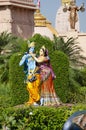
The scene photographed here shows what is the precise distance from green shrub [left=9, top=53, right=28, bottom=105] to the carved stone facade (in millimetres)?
6791

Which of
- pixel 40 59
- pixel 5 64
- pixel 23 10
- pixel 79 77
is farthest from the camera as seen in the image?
pixel 23 10

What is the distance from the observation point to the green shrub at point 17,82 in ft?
58.5

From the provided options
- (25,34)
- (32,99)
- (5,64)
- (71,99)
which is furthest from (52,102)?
(25,34)

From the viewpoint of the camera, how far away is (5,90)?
19.1 meters

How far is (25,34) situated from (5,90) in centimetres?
780

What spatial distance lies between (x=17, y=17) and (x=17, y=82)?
27.4ft

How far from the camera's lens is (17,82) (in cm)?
1797

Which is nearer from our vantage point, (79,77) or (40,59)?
(40,59)

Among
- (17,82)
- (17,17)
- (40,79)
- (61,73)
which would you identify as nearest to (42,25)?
(17,17)

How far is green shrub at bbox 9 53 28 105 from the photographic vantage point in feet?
58.5

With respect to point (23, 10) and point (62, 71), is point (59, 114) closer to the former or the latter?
point (62, 71)

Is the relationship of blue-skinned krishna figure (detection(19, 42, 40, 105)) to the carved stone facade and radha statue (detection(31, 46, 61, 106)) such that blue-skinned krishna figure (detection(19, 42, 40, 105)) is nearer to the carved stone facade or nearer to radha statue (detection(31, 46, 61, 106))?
radha statue (detection(31, 46, 61, 106))

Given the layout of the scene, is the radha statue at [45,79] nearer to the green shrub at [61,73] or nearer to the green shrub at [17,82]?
the green shrub at [17,82]

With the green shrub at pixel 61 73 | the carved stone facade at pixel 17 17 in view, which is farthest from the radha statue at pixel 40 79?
the carved stone facade at pixel 17 17
